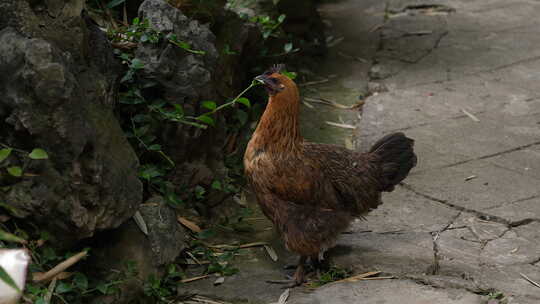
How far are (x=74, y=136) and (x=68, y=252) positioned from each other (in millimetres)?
589

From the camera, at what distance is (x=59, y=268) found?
336 centimetres

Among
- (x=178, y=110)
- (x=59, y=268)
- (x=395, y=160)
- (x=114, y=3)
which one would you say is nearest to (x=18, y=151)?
(x=59, y=268)

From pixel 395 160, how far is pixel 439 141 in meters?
1.40

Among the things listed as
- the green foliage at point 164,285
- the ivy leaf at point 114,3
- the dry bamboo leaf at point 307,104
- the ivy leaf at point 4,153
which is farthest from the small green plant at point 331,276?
the dry bamboo leaf at point 307,104

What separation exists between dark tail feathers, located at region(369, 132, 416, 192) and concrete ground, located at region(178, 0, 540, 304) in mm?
332

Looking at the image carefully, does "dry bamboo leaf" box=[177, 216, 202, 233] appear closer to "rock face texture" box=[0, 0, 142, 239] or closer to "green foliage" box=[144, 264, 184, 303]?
"green foliage" box=[144, 264, 184, 303]

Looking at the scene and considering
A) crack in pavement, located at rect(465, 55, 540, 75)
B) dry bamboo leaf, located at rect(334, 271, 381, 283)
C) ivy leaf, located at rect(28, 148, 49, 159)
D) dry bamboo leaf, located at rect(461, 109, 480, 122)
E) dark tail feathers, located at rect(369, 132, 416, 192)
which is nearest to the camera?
ivy leaf, located at rect(28, 148, 49, 159)

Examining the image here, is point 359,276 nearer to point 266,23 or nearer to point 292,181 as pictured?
point 292,181

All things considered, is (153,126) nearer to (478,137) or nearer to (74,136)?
(74,136)

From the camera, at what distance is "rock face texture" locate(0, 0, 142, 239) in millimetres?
3211

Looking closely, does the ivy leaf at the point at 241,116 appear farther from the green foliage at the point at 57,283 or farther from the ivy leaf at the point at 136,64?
the green foliage at the point at 57,283

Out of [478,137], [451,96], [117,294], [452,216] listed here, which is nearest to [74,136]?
[117,294]

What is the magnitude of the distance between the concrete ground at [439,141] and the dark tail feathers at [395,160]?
13.1 inches

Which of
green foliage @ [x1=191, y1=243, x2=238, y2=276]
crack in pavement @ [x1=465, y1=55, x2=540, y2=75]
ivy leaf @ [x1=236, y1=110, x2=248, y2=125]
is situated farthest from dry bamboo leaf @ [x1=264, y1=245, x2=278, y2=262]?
crack in pavement @ [x1=465, y1=55, x2=540, y2=75]
